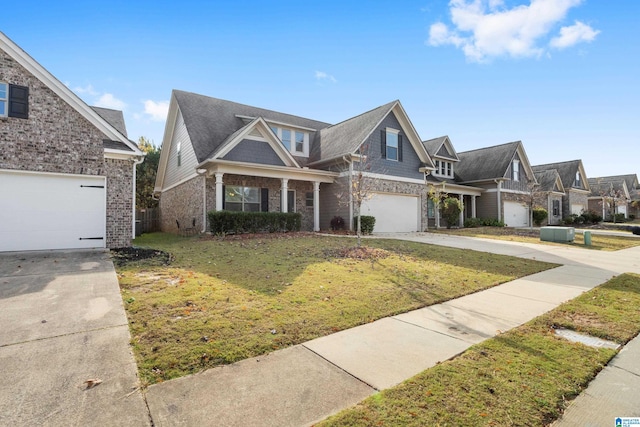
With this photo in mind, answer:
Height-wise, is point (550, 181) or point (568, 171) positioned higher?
point (568, 171)

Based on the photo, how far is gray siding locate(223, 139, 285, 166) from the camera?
1566 centimetres

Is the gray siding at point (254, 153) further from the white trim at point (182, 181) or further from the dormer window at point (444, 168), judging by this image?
the dormer window at point (444, 168)

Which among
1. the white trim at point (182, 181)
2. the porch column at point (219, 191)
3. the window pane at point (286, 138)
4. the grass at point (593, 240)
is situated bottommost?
the grass at point (593, 240)

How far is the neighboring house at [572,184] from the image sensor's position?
113ft

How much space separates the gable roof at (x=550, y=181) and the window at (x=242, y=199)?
29.0 meters

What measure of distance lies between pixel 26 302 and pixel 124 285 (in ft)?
4.31

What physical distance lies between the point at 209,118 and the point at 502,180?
2290cm

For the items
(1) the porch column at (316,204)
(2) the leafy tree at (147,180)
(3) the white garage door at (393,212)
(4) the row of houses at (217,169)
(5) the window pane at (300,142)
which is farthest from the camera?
(2) the leafy tree at (147,180)

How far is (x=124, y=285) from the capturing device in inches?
226

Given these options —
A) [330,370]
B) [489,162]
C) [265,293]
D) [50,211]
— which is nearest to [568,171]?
[489,162]

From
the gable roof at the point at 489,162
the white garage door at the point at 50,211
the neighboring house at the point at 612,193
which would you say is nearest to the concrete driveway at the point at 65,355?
the white garage door at the point at 50,211

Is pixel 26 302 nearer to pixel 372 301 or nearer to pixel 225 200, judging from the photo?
pixel 372 301

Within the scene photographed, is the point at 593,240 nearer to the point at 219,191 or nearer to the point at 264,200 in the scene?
the point at 264,200

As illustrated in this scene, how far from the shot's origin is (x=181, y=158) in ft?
60.5
